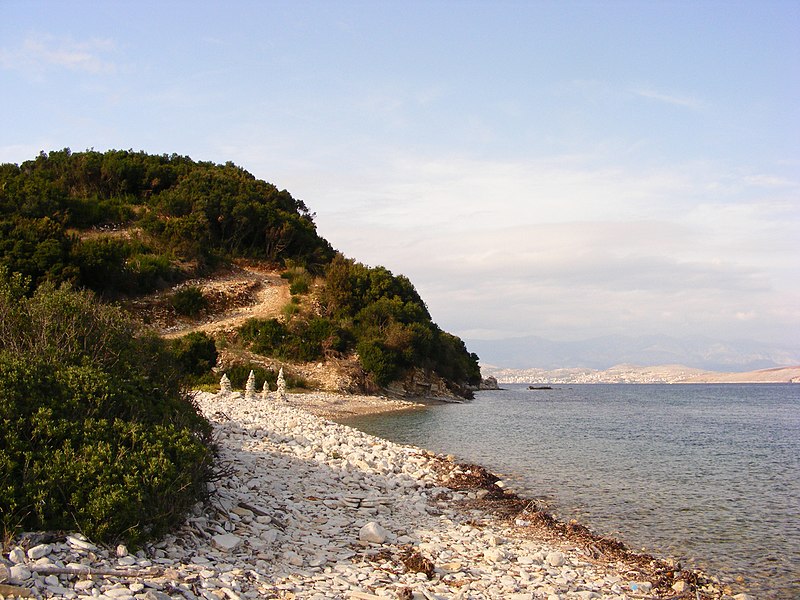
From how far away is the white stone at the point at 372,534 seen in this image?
9.27 metres

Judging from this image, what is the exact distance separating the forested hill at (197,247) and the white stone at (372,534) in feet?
89.3

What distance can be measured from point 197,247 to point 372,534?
39.0 metres

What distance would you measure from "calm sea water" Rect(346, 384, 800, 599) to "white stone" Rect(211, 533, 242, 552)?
644cm

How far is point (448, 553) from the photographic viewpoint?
9211 mm

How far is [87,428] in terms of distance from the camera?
7727 millimetres

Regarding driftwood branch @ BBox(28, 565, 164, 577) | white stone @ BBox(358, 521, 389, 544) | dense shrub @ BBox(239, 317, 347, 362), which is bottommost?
white stone @ BBox(358, 521, 389, 544)

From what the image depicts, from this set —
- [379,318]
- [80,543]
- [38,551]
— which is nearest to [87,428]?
[80,543]

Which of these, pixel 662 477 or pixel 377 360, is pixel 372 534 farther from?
pixel 377 360

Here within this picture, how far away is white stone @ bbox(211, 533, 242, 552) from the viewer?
25.9 feet

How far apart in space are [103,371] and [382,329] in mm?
35354

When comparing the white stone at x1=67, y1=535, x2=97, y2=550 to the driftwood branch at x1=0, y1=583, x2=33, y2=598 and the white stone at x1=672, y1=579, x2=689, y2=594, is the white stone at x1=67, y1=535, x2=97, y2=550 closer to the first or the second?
the driftwood branch at x1=0, y1=583, x2=33, y2=598

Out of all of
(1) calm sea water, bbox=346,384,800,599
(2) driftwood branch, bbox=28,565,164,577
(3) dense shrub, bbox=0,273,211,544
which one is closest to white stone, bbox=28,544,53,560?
(2) driftwood branch, bbox=28,565,164,577

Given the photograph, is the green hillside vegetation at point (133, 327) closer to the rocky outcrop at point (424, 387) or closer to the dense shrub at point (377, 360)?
the dense shrub at point (377, 360)

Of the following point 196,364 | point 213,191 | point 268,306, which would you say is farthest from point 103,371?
point 213,191
